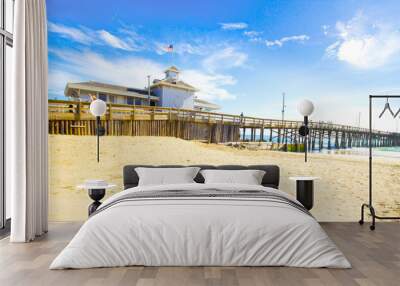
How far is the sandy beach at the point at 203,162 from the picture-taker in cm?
559

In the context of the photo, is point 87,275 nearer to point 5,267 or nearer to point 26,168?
point 5,267

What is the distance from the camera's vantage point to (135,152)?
5.72 metres

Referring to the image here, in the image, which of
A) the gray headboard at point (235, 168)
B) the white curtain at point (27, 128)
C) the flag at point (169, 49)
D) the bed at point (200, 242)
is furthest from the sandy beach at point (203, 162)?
the bed at point (200, 242)

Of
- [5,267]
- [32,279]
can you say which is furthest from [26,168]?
[32,279]

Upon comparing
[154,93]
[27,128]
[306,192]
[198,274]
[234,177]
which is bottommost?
[198,274]

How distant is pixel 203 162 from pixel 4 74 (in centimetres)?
285

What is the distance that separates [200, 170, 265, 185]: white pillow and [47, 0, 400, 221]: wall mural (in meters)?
0.63

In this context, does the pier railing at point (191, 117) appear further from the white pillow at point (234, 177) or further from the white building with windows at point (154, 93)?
the white pillow at point (234, 177)

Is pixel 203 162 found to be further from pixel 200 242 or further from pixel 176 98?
pixel 200 242

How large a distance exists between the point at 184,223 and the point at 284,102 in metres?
3.24

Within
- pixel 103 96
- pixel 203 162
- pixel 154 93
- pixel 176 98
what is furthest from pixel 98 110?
pixel 203 162

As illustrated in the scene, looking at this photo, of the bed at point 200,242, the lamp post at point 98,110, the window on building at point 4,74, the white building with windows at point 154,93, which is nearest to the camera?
the bed at point 200,242

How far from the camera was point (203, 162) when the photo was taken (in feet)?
18.9

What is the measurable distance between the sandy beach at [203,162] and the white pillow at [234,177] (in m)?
0.63
